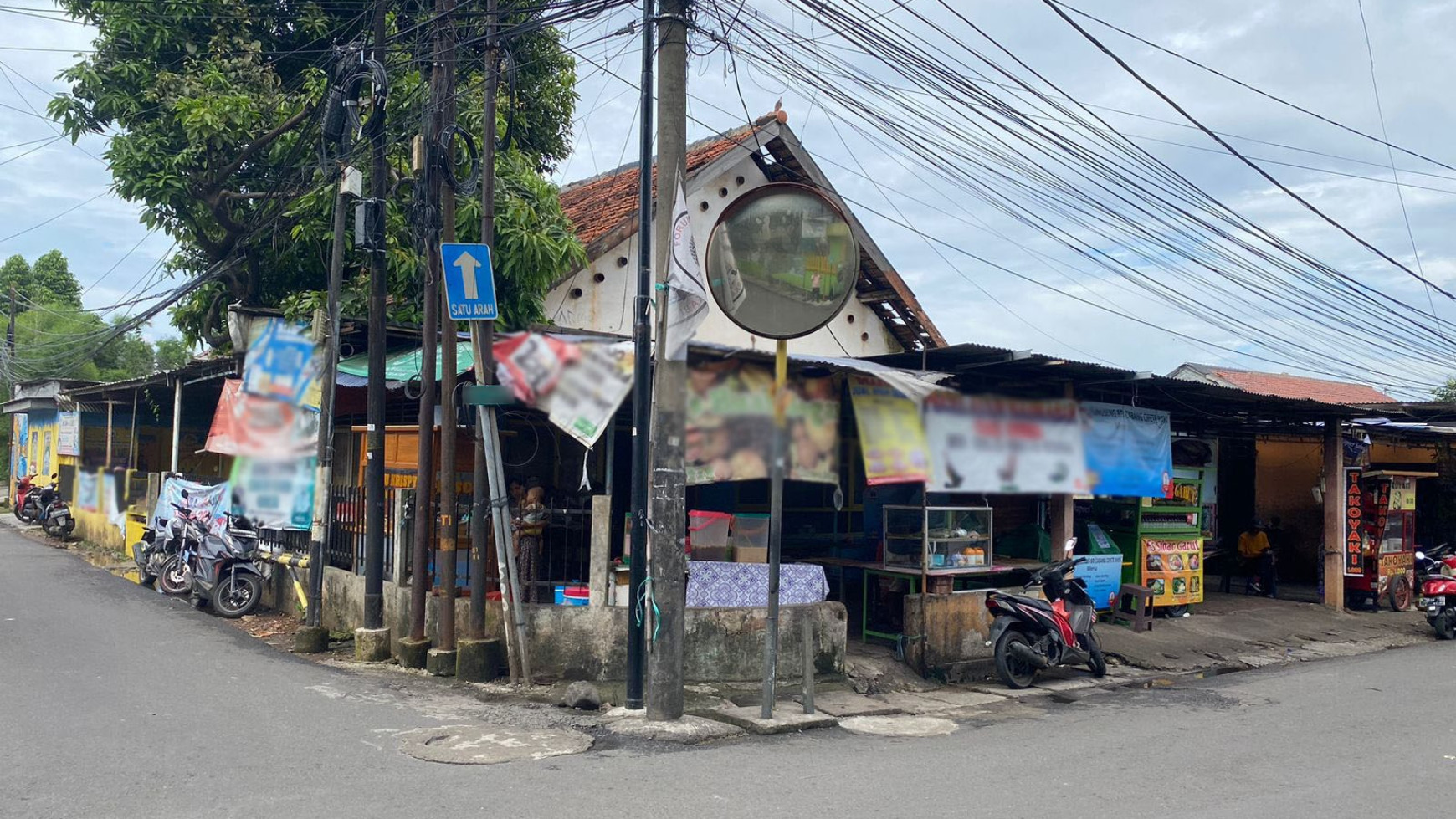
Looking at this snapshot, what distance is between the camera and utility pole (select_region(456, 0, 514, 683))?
930 cm

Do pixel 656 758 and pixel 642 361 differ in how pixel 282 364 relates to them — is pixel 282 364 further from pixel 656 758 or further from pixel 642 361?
pixel 656 758

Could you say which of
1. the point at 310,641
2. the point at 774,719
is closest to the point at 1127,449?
the point at 774,719

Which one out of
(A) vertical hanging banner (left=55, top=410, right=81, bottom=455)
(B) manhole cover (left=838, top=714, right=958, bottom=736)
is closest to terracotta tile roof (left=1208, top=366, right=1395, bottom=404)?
(B) manhole cover (left=838, top=714, right=958, bottom=736)

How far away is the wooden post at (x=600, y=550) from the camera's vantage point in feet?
29.9

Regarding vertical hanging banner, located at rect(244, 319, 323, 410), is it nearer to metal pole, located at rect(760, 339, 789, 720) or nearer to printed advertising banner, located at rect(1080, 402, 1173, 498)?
metal pole, located at rect(760, 339, 789, 720)

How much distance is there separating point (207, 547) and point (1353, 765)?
12.4m

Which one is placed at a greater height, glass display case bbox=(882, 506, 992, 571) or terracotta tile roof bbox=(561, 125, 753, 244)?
terracotta tile roof bbox=(561, 125, 753, 244)

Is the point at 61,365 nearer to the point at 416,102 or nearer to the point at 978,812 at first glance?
the point at 416,102

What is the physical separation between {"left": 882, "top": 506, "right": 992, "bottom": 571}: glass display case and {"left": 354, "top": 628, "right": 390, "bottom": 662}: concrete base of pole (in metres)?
5.30

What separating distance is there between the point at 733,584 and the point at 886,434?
7.52ft

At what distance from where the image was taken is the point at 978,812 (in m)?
5.82

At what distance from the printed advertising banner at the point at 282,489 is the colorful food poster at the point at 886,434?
20.4ft

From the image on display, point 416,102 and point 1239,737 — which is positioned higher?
point 416,102

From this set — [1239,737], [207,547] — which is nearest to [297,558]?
[207,547]
